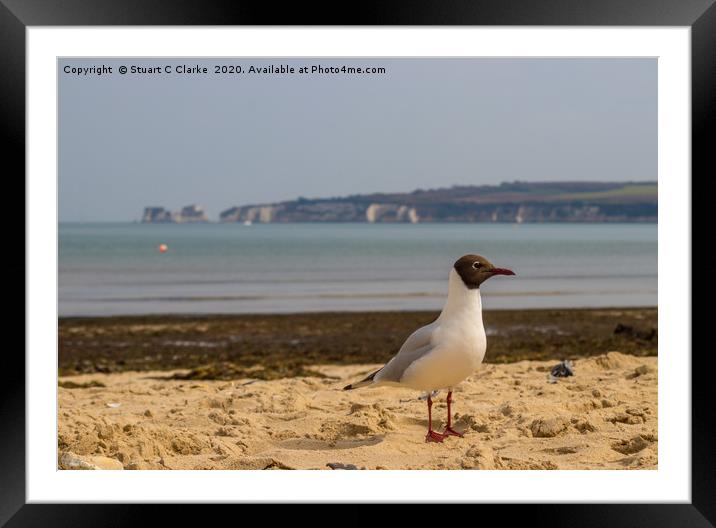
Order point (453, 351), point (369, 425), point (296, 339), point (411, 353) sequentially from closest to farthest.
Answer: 1. point (453, 351)
2. point (411, 353)
3. point (369, 425)
4. point (296, 339)

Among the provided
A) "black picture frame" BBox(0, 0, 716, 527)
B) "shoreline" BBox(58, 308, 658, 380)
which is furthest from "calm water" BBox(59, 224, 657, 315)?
"black picture frame" BBox(0, 0, 716, 527)

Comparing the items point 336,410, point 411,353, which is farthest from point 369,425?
point 336,410

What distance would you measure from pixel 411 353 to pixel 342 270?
57.3 ft

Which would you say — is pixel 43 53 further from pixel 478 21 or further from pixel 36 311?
pixel 478 21

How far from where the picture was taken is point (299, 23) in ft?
11.8

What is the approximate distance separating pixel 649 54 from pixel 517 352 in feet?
18.4

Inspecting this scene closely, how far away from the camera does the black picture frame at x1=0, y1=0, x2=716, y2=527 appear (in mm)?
3541

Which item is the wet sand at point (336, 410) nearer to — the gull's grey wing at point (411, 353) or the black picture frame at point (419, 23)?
the gull's grey wing at point (411, 353)

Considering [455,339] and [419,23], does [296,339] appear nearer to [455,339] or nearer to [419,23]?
[455,339]

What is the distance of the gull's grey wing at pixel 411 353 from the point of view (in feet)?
15.5

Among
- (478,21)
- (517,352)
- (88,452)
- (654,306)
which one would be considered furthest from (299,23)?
(654,306)

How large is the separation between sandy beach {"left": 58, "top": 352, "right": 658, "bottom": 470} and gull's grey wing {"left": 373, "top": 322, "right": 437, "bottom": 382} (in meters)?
0.35

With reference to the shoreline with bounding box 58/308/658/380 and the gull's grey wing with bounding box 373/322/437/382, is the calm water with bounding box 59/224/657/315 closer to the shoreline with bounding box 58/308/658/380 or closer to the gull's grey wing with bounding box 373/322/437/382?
the shoreline with bounding box 58/308/658/380

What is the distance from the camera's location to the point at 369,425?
16.5ft
